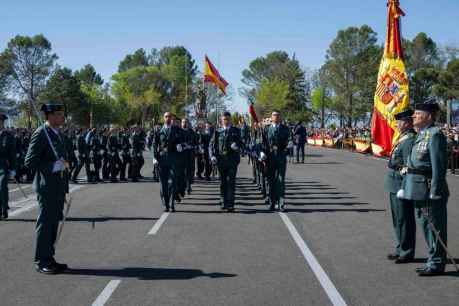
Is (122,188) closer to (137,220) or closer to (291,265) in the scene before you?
(137,220)

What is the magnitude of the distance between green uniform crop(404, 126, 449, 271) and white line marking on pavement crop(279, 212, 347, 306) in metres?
1.27

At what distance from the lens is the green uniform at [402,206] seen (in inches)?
294

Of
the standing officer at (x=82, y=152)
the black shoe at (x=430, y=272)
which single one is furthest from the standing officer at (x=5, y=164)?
the standing officer at (x=82, y=152)

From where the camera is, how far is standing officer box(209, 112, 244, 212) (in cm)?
1234

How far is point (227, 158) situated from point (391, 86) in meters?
5.28

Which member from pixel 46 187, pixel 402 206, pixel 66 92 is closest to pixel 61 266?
pixel 46 187

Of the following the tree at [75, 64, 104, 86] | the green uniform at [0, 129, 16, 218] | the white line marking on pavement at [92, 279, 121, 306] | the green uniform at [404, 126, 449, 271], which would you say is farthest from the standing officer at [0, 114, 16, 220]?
the tree at [75, 64, 104, 86]

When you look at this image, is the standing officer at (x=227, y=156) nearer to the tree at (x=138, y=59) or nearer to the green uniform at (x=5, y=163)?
the green uniform at (x=5, y=163)

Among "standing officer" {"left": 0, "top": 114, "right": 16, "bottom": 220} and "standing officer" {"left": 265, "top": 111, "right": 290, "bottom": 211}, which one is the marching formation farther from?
"standing officer" {"left": 0, "top": 114, "right": 16, "bottom": 220}

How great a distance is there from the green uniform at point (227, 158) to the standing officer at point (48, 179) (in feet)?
17.7

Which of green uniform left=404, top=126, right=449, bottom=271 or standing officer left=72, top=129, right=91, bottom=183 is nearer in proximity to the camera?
green uniform left=404, top=126, right=449, bottom=271

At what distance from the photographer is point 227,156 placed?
12547 millimetres

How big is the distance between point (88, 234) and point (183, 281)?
3.52 meters

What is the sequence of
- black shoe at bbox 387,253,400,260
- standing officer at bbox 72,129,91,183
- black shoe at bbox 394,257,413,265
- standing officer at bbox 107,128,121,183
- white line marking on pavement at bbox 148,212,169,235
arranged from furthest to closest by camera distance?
1. standing officer at bbox 107,128,121,183
2. standing officer at bbox 72,129,91,183
3. white line marking on pavement at bbox 148,212,169,235
4. black shoe at bbox 387,253,400,260
5. black shoe at bbox 394,257,413,265
